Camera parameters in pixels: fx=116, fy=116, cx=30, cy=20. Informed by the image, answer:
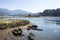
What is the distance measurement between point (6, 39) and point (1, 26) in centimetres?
1299

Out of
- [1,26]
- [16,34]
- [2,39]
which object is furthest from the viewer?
[1,26]

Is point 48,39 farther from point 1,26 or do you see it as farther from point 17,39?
point 1,26

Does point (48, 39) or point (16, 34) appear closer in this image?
point (48, 39)

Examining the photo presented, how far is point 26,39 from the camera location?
2941 cm

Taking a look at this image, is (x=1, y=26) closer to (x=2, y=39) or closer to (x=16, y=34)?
(x=16, y=34)

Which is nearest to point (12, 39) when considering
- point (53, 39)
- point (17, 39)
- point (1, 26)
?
point (17, 39)

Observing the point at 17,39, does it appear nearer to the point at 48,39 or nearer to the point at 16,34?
the point at 16,34

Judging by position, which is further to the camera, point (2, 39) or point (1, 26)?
point (1, 26)

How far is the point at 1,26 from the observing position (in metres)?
40.5

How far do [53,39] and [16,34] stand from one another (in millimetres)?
10917

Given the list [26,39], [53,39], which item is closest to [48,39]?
[53,39]

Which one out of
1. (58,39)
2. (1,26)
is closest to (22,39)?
(58,39)

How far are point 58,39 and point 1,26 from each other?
20514 mm

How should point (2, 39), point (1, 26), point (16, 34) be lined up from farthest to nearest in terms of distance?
point (1, 26)
point (16, 34)
point (2, 39)
